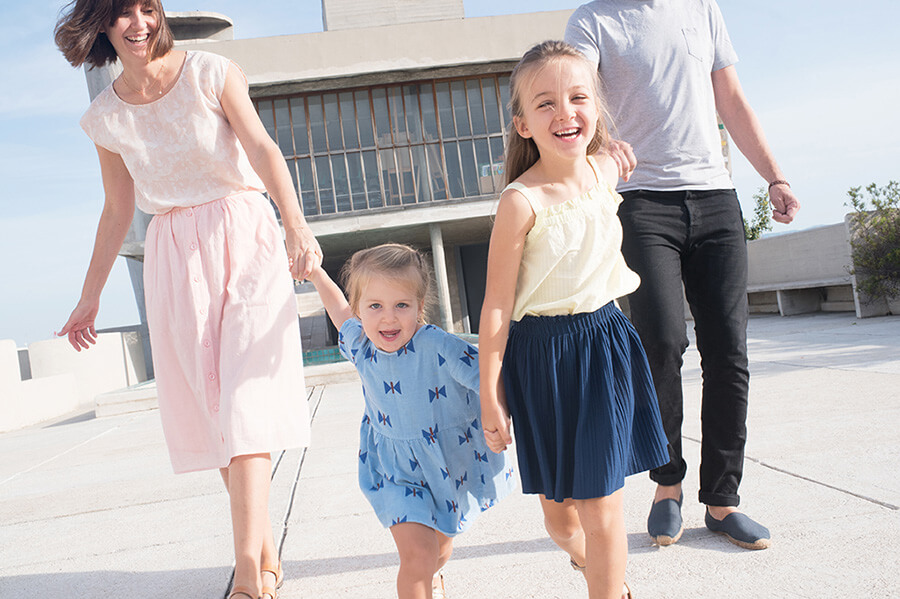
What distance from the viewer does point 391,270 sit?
6.77 feet

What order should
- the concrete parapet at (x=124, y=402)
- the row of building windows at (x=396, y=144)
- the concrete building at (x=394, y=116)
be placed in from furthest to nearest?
the row of building windows at (x=396, y=144), the concrete building at (x=394, y=116), the concrete parapet at (x=124, y=402)

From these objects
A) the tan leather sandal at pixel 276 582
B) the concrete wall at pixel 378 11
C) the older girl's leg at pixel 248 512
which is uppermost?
the concrete wall at pixel 378 11

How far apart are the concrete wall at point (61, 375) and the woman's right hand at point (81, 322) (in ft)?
30.4

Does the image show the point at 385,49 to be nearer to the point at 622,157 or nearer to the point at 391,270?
the point at 622,157

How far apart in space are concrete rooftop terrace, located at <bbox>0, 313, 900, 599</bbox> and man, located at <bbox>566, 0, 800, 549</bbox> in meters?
0.31

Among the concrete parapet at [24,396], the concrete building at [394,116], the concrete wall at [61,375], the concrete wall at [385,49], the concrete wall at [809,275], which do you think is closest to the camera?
the concrete parapet at [24,396]

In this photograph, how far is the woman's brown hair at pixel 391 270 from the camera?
2.07 meters

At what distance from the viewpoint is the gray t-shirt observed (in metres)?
2.52

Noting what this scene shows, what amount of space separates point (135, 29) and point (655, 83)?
1.70 m

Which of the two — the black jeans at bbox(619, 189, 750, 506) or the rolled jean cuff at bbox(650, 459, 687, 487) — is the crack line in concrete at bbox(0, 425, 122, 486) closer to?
the rolled jean cuff at bbox(650, 459, 687, 487)

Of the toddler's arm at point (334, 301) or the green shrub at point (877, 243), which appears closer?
the toddler's arm at point (334, 301)

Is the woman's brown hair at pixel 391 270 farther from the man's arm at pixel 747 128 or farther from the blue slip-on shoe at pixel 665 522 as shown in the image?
the man's arm at pixel 747 128

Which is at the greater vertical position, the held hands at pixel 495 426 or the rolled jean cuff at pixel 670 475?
the held hands at pixel 495 426

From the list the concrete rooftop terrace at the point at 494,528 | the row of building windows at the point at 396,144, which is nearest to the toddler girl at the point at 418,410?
the concrete rooftop terrace at the point at 494,528
